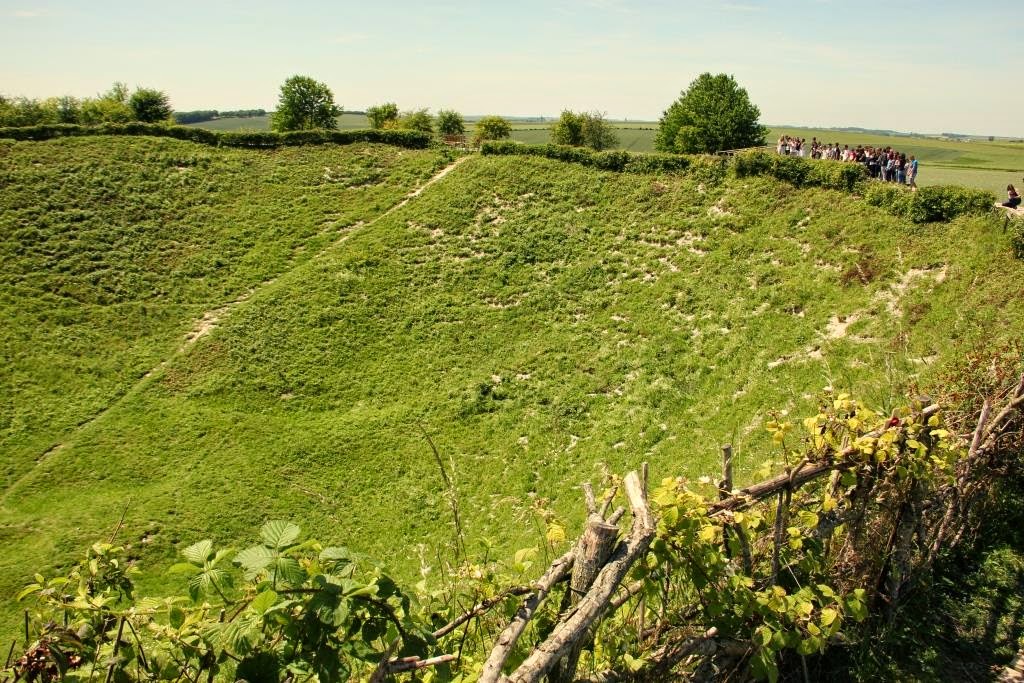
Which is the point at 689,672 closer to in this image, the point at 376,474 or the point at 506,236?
the point at 376,474

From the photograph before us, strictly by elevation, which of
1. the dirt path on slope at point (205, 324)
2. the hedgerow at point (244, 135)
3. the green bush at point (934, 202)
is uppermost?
the hedgerow at point (244, 135)

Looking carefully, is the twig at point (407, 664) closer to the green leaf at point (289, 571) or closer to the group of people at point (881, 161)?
the green leaf at point (289, 571)

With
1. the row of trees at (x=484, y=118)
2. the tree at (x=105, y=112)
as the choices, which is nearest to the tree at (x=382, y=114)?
the row of trees at (x=484, y=118)

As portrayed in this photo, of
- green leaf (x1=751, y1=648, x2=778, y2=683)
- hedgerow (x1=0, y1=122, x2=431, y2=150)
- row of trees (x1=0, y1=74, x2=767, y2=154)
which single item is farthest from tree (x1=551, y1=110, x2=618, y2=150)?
green leaf (x1=751, y1=648, x2=778, y2=683)

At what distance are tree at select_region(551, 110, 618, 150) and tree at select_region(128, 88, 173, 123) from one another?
143ft

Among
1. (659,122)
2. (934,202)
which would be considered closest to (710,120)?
(659,122)

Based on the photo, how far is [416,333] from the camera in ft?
67.4

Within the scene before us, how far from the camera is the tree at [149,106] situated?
6400 centimetres

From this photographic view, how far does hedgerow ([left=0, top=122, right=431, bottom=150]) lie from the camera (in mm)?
32094

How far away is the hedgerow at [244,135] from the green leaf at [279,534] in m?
33.8

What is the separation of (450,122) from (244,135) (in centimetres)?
3981

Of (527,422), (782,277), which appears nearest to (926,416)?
(527,422)

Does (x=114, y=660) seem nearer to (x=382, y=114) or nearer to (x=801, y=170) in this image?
(x=801, y=170)

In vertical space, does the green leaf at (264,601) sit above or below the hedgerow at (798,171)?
below
